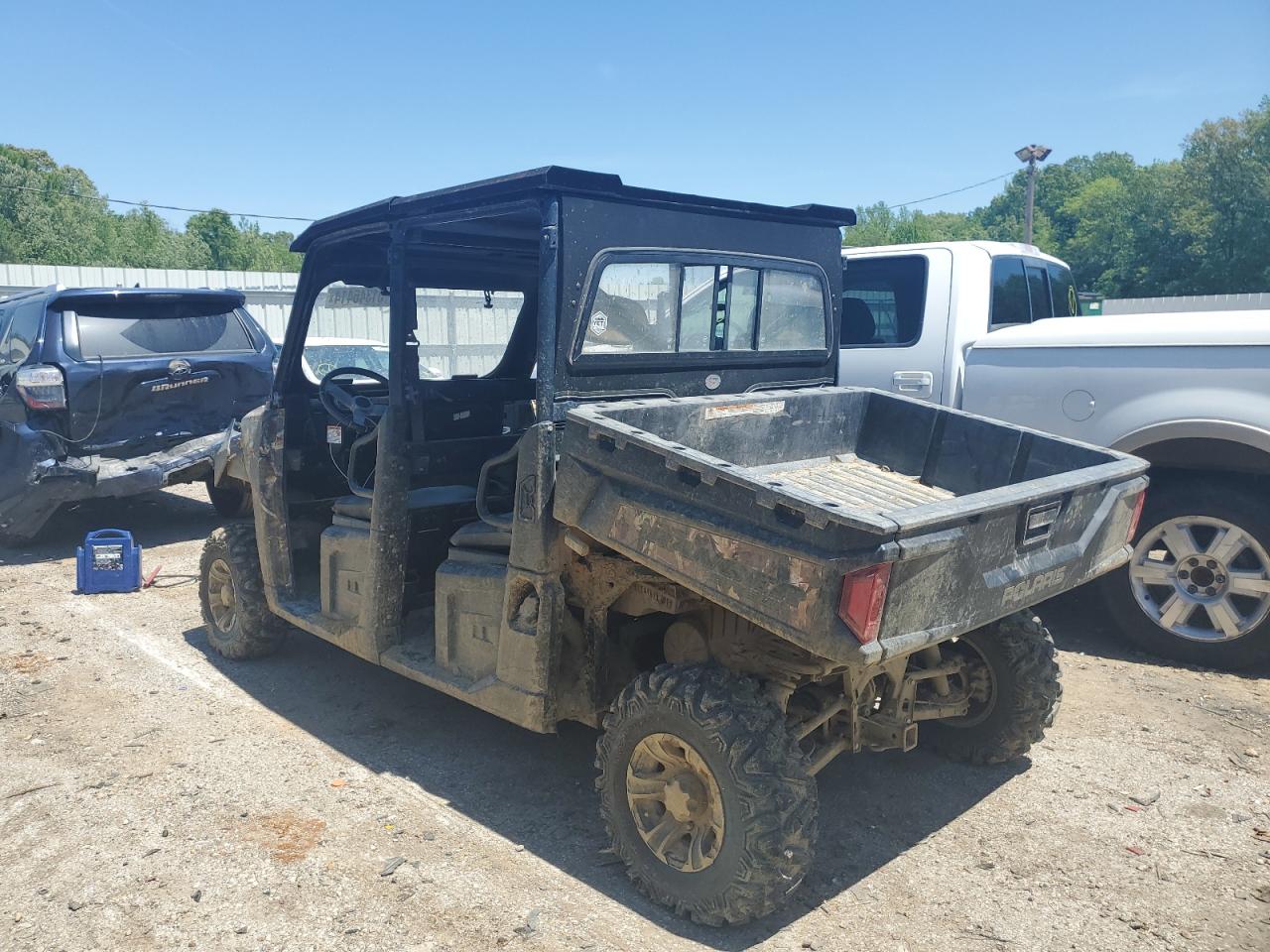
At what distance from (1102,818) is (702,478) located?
222 cm

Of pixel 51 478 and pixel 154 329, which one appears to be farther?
pixel 154 329

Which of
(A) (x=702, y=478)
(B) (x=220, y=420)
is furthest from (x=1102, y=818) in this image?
(B) (x=220, y=420)

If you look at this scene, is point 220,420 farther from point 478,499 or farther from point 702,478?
point 702,478

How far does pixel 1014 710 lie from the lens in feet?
12.5

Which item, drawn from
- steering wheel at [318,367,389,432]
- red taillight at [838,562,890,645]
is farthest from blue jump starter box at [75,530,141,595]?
red taillight at [838,562,890,645]

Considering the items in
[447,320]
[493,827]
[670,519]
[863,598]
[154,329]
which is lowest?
[493,827]

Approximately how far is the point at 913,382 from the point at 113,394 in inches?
235

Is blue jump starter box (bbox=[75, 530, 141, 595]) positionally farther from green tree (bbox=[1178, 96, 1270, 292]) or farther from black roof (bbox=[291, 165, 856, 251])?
green tree (bbox=[1178, 96, 1270, 292])

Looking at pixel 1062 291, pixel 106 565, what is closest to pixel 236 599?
pixel 106 565

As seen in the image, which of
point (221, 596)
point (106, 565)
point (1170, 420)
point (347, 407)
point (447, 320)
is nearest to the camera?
point (347, 407)

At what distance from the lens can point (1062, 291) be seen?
7.00 metres

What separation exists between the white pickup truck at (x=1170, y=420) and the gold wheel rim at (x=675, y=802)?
3.21m

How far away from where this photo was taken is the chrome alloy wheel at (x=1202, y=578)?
190 inches

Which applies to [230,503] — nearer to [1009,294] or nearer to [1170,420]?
[1009,294]
